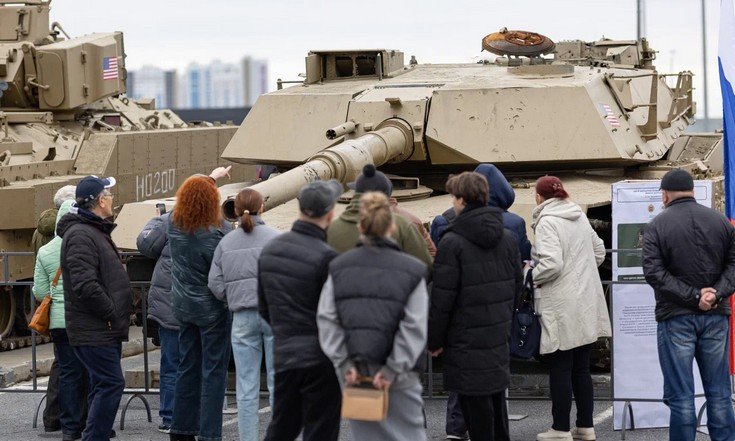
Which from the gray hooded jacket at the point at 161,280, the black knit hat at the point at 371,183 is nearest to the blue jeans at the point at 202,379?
the gray hooded jacket at the point at 161,280

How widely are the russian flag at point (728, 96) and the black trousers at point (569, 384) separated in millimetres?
1135

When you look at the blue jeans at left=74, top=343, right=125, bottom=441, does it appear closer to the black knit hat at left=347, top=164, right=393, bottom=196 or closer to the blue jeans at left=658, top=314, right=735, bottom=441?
the black knit hat at left=347, top=164, right=393, bottom=196

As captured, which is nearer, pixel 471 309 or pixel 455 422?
pixel 471 309

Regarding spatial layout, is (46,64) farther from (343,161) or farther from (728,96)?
(728,96)

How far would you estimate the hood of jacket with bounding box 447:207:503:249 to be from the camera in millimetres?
7812

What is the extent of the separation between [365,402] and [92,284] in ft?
9.08

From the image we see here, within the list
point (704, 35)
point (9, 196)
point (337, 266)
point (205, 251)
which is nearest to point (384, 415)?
point (337, 266)

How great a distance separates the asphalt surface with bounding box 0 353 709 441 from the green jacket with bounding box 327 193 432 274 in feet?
8.77

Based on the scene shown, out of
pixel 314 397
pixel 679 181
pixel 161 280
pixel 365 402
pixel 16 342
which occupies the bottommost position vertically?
pixel 16 342

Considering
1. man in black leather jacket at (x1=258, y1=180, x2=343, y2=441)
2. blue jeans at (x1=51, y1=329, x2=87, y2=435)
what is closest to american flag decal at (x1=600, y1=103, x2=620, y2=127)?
blue jeans at (x1=51, y1=329, x2=87, y2=435)

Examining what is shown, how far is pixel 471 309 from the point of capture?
7746mm

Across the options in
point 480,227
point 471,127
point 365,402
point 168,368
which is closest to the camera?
point 365,402

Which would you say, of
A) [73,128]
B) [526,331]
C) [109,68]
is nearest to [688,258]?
[526,331]

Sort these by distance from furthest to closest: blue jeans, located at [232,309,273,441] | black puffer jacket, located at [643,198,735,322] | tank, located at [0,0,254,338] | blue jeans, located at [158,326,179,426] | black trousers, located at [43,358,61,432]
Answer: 1. tank, located at [0,0,254,338]
2. black trousers, located at [43,358,61,432]
3. blue jeans, located at [158,326,179,426]
4. blue jeans, located at [232,309,273,441]
5. black puffer jacket, located at [643,198,735,322]
